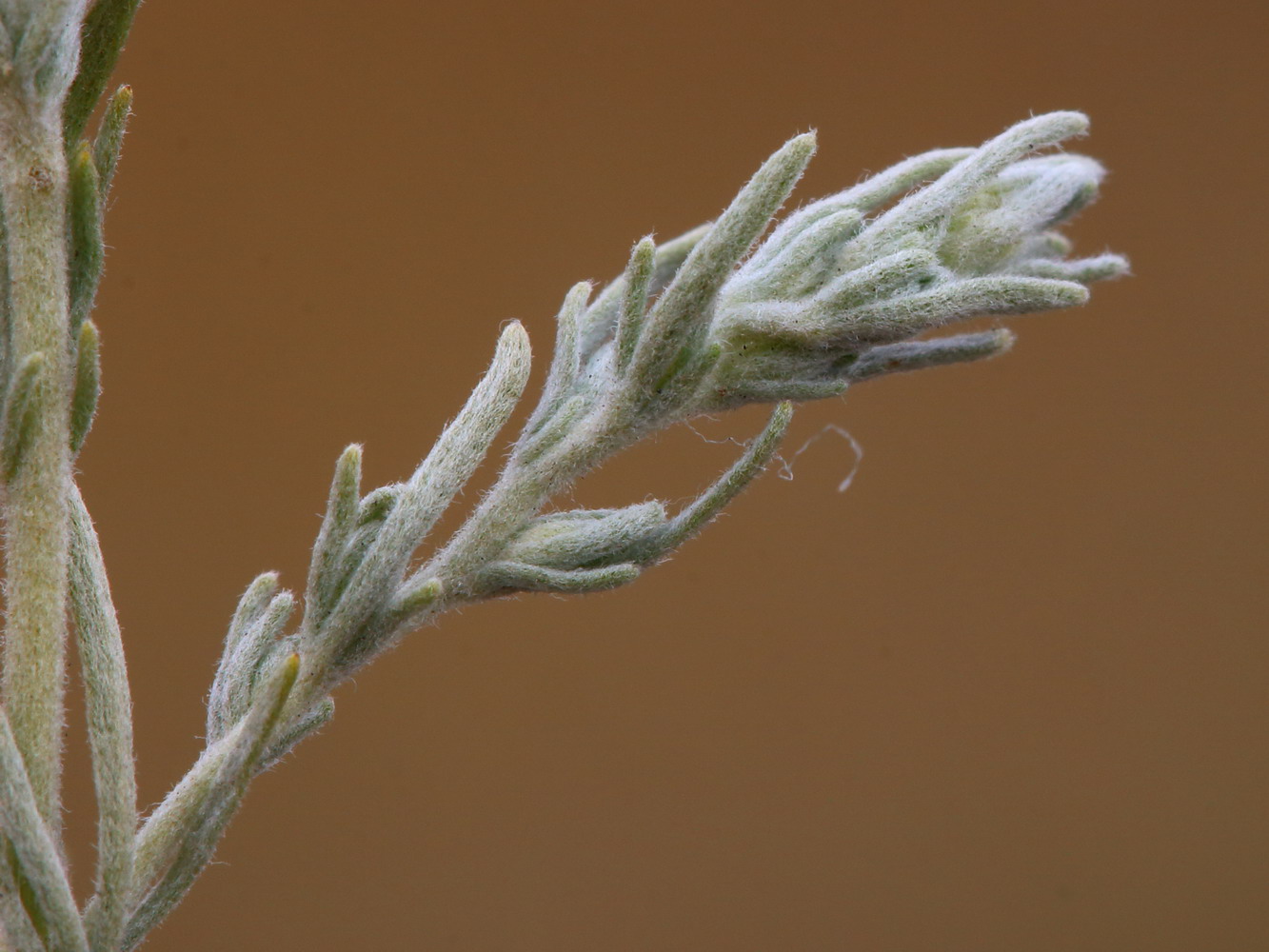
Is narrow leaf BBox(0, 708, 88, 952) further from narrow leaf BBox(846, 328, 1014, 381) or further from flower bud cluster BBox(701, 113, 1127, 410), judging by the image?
narrow leaf BBox(846, 328, 1014, 381)

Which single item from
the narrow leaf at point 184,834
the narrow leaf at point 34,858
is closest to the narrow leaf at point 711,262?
the narrow leaf at point 184,834

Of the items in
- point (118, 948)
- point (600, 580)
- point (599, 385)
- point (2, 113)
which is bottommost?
point (118, 948)

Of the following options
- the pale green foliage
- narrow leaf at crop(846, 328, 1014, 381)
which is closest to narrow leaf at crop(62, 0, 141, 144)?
the pale green foliage

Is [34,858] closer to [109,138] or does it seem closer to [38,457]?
[38,457]

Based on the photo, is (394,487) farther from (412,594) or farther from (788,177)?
(788,177)

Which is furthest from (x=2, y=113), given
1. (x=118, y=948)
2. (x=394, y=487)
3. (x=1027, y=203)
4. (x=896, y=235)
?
(x=1027, y=203)

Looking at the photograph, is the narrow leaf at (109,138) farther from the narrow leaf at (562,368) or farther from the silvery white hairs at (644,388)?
the narrow leaf at (562,368)

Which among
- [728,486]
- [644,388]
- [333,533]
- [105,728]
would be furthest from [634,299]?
[105,728]

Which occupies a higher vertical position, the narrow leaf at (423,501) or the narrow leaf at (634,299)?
the narrow leaf at (634,299)
